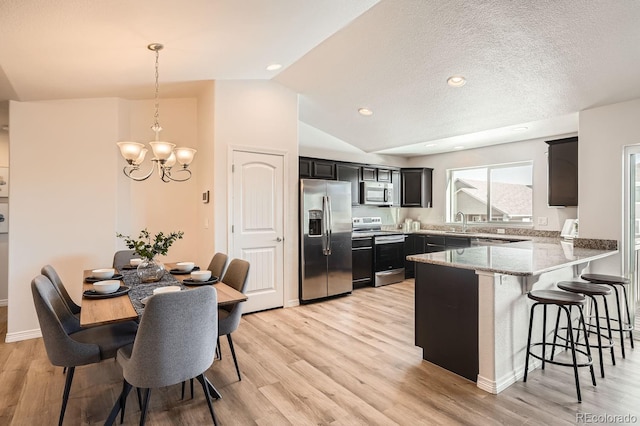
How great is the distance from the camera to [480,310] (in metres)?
2.49

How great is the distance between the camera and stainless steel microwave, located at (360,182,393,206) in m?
6.20

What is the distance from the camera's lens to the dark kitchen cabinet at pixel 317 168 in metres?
5.31

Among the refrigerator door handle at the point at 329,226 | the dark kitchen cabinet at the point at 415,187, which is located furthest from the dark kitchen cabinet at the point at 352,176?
the dark kitchen cabinet at the point at 415,187

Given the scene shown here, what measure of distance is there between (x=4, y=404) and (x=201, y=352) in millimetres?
1635

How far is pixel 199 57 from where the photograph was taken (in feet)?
10.7

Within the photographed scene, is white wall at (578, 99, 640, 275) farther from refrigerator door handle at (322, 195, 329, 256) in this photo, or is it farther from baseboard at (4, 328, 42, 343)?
baseboard at (4, 328, 42, 343)

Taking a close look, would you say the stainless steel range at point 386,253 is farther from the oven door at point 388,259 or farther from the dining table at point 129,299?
the dining table at point 129,299

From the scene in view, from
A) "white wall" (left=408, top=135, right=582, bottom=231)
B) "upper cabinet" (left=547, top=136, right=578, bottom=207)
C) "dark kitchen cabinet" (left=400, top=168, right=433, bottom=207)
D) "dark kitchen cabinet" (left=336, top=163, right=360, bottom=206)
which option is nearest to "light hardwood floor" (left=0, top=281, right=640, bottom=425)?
"upper cabinet" (left=547, top=136, right=578, bottom=207)

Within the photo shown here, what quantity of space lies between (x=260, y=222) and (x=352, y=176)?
233 centimetres

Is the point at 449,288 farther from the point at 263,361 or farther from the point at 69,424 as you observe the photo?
the point at 69,424

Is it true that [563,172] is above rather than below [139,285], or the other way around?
above

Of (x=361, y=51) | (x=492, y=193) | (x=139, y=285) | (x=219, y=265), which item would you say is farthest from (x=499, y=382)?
(x=492, y=193)

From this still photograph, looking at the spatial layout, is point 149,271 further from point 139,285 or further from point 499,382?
point 499,382

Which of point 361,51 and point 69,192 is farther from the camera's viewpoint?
point 69,192
